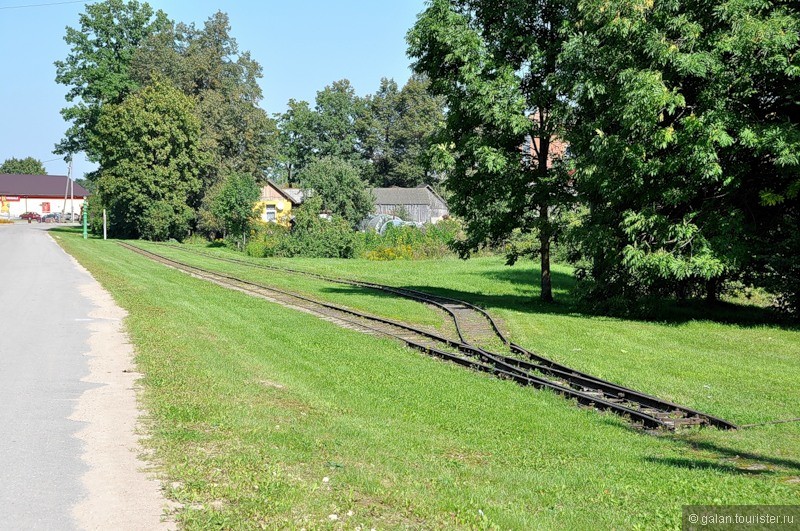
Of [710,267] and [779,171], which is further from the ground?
[779,171]

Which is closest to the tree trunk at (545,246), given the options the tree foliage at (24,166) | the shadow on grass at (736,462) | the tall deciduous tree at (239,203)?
the shadow on grass at (736,462)

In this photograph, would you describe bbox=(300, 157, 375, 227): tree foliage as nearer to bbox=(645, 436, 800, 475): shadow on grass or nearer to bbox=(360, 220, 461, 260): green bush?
bbox=(360, 220, 461, 260): green bush

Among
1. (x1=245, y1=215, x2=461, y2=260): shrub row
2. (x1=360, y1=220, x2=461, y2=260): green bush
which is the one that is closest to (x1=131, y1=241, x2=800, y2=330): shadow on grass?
(x1=360, y1=220, x2=461, y2=260): green bush

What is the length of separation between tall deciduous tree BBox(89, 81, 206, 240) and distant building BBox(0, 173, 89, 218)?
242 ft

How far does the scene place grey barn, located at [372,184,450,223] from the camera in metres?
89.4

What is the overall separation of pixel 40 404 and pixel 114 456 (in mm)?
2517

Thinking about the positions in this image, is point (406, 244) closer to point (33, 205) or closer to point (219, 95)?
point (219, 95)

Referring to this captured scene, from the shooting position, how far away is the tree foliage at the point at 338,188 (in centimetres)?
5575

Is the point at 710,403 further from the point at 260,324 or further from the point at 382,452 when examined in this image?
the point at 260,324

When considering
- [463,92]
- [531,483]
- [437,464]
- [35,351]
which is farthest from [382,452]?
[463,92]

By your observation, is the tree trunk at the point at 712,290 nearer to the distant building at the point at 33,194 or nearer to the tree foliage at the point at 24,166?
the distant building at the point at 33,194

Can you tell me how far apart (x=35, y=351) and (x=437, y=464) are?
803cm

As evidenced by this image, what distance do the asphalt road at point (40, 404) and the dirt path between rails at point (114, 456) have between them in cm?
12

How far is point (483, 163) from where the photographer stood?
22453mm
